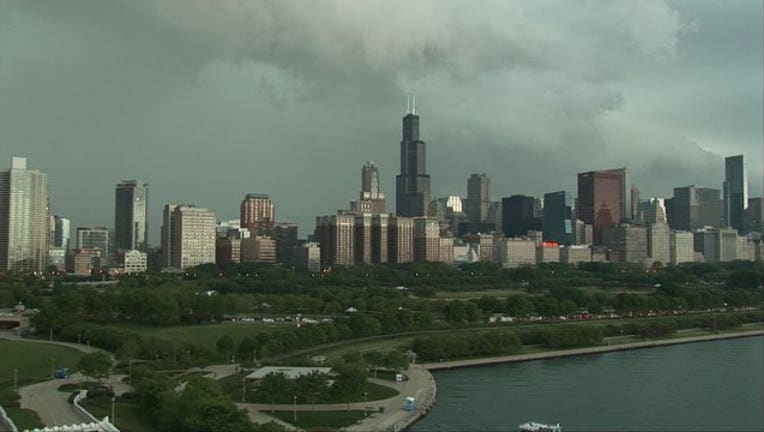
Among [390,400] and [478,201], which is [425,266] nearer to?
[390,400]

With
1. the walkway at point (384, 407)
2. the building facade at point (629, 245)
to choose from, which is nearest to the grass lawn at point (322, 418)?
the walkway at point (384, 407)

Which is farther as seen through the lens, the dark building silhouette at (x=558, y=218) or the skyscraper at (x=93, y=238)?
the dark building silhouette at (x=558, y=218)

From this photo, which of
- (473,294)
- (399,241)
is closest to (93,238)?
(399,241)

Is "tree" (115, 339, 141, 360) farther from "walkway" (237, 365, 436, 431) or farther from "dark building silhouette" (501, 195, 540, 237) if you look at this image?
"dark building silhouette" (501, 195, 540, 237)

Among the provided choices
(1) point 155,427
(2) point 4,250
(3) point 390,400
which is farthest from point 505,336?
(2) point 4,250

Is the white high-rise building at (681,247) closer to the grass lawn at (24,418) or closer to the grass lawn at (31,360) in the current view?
the grass lawn at (31,360)

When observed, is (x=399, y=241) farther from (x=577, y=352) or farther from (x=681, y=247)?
(x=577, y=352)
